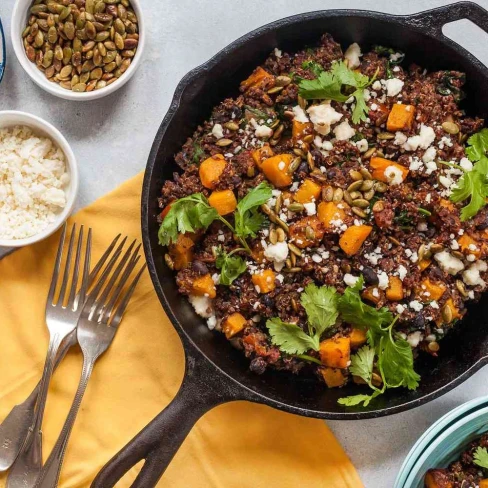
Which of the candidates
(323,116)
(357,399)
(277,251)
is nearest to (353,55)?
(323,116)

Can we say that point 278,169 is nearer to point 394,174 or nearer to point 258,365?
point 394,174

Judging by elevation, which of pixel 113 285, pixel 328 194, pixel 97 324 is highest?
pixel 328 194

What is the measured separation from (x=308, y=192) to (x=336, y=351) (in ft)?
2.27

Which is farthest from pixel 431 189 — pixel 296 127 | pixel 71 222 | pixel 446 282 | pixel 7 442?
pixel 7 442

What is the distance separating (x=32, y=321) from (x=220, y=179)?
4.28 ft

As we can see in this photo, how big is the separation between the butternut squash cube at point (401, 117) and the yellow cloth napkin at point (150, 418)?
1.30m

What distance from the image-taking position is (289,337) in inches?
118

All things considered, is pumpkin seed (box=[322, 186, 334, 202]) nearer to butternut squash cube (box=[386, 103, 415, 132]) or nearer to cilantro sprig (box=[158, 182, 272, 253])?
cilantro sprig (box=[158, 182, 272, 253])

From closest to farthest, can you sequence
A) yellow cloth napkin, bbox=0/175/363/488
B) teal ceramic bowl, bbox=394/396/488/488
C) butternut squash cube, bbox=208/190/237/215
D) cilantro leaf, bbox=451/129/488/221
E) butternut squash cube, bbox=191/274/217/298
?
cilantro leaf, bbox=451/129/488/221
butternut squash cube, bbox=208/190/237/215
butternut squash cube, bbox=191/274/217/298
teal ceramic bowl, bbox=394/396/488/488
yellow cloth napkin, bbox=0/175/363/488

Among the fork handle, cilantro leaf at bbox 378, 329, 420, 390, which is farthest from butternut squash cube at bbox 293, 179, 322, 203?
the fork handle

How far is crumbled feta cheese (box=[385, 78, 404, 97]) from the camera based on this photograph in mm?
3031

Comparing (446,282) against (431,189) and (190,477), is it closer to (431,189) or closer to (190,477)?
(431,189)

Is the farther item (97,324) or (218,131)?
(97,324)

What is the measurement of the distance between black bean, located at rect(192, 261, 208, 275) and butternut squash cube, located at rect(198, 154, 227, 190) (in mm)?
339
